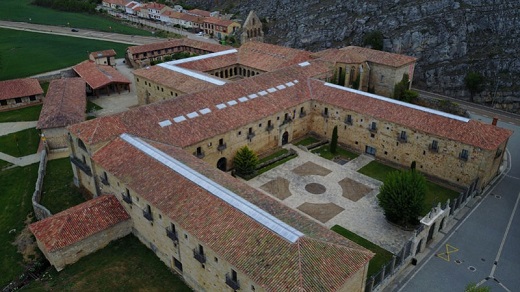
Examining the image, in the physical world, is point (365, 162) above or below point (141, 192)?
below

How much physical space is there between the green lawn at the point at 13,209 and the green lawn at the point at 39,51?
45.8 meters

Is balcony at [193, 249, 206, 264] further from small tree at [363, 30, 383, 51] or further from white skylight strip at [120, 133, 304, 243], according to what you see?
small tree at [363, 30, 383, 51]

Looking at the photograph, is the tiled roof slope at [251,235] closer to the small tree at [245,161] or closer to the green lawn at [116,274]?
the green lawn at [116,274]

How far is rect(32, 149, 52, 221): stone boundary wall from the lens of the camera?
38750 millimetres

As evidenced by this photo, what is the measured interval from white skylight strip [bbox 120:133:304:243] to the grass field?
328 ft

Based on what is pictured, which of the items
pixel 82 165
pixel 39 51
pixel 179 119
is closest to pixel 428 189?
pixel 179 119

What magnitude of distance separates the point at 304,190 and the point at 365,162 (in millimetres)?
10692

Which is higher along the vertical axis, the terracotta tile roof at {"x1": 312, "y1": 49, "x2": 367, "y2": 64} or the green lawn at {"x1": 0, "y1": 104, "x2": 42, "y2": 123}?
the terracotta tile roof at {"x1": 312, "y1": 49, "x2": 367, "y2": 64}

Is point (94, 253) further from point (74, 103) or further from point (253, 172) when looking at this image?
point (74, 103)

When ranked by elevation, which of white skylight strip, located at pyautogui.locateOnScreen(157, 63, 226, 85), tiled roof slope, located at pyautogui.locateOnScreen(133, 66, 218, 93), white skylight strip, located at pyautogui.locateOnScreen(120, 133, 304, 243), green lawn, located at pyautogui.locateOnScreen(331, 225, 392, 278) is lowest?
green lawn, located at pyautogui.locateOnScreen(331, 225, 392, 278)

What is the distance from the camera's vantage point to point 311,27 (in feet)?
340

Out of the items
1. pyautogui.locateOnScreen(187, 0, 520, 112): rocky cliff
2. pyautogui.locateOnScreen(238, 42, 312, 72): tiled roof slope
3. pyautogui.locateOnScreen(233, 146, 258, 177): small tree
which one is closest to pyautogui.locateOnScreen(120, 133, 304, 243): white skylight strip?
pyautogui.locateOnScreen(233, 146, 258, 177): small tree

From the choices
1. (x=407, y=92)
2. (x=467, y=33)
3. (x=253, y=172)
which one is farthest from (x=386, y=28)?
(x=253, y=172)

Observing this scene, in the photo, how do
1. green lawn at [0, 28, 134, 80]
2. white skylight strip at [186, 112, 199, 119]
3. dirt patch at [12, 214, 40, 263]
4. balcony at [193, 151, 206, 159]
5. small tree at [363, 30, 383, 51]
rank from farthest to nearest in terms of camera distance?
green lawn at [0, 28, 134, 80] → small tree at [363, 30, 383, 51] → white skylight strip at [186, 112, 199, 119] → balcony at [193, 151, 206, 159] → dirt patch at [12, 214, 40, 263]
